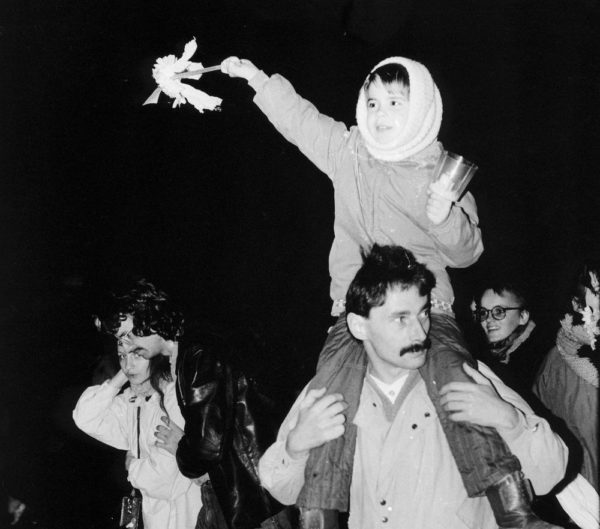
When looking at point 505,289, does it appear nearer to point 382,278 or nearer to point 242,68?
point 382,278

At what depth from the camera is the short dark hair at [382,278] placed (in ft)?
6.56

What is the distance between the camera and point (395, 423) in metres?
2.00

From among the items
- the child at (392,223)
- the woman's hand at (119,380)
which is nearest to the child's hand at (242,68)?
the child at (392,223)

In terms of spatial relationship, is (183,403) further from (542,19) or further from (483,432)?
(542,19)

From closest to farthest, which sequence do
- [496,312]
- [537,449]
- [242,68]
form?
[537,449], [242,68], [496,312]

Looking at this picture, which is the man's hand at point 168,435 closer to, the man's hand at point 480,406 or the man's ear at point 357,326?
the man's ear at point 357,326

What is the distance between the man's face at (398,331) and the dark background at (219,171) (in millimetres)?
1463

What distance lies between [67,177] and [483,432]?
254cm

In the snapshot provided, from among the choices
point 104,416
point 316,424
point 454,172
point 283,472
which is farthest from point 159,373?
point 454,172

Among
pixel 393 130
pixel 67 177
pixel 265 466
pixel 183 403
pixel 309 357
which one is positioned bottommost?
pixel 265 466

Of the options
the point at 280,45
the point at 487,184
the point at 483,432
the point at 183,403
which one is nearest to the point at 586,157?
the point at 487,184

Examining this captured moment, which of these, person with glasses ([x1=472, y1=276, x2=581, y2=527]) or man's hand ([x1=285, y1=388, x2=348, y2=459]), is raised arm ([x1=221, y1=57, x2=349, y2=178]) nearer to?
man's hand ([x1=285, y1=388, x2=348, y2=459])

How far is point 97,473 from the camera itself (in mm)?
3758

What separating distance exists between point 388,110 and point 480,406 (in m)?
0.96
